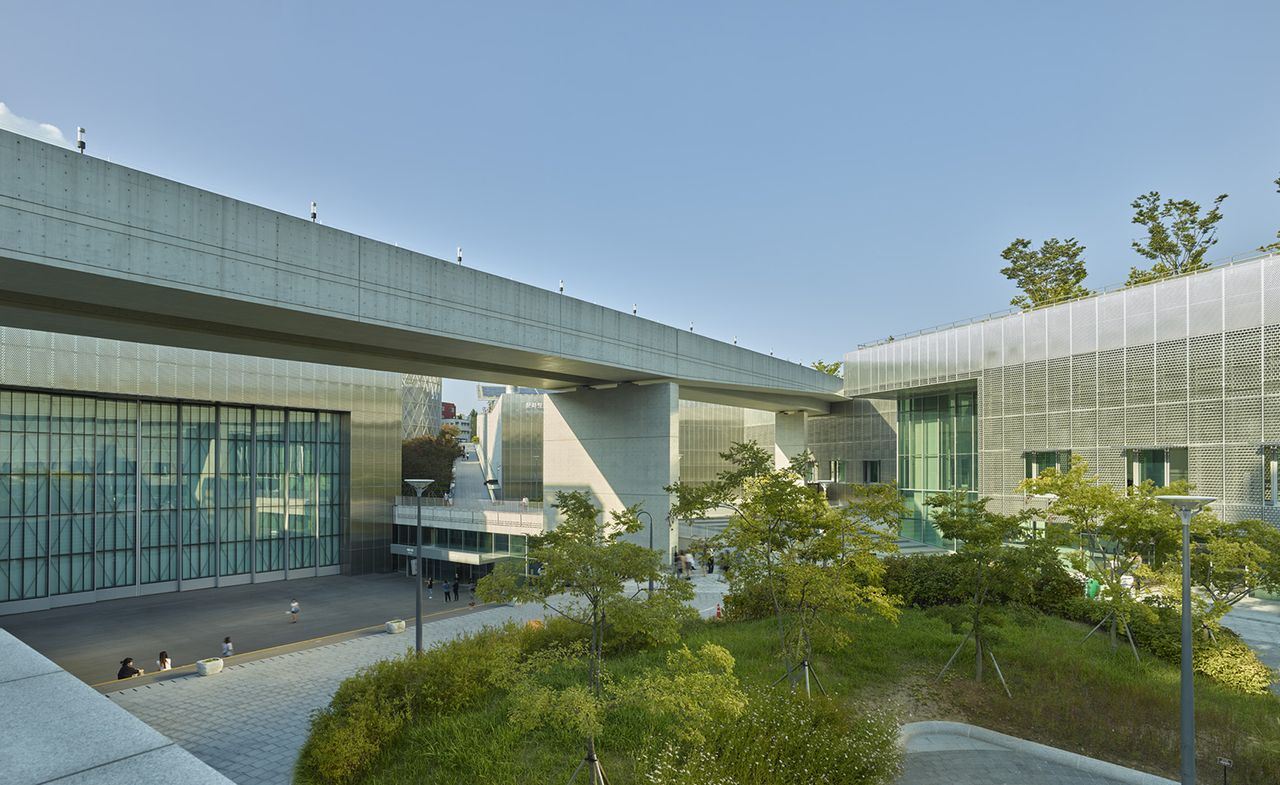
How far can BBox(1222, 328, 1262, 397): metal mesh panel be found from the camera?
24.1 meters

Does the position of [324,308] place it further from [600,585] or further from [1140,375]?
[1140,375]

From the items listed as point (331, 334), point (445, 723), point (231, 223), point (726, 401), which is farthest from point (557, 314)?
point (726, 401)

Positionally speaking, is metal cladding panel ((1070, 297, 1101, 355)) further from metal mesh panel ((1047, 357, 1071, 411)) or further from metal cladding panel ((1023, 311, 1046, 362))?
metal cladding panel ((1023, 311, 1046, 362))

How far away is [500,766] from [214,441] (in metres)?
36.5

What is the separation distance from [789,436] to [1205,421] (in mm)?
27115

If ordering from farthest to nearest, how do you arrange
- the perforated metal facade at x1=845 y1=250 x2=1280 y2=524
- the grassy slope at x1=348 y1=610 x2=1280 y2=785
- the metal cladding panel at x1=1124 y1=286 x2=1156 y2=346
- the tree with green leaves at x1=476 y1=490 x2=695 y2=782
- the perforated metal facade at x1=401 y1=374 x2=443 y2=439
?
the perforated metal facade at x1=401 y1=374 x2=443 y2=439
the metal cladding panel at x1=1124 y1=286 x2=1156 y2=346
the perforated metal facade at x1=845 y1=250 x2=1280 y2=524
the grassy slope at x1=348 y1=610 x2=1280 y2=785
the tree with green leaves at x1=476 y1=490 x2=695 y2=782

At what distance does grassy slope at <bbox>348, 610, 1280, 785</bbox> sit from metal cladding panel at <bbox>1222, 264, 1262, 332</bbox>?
14066 millimetres

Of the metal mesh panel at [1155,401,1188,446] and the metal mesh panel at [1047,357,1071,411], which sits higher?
the metal mesh panel at [1047,357,1071,411]

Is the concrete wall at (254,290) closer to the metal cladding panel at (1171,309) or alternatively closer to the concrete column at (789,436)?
the metal cladding panel at (1171,309)

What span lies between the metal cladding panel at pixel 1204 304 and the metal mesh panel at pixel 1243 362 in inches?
26.8

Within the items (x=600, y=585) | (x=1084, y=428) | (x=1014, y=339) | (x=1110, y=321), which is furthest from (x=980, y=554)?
(x=1014, y=339)

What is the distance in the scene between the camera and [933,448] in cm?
3991

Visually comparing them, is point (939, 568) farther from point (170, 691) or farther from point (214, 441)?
point (214, 441)

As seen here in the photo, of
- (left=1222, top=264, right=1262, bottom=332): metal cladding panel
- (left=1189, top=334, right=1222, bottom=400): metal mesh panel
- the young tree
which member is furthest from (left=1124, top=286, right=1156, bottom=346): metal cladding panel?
the young tree
